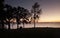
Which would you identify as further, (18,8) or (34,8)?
(18,8)

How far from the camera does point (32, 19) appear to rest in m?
57.1

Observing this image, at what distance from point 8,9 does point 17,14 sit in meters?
6.49

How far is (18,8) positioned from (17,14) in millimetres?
2028
